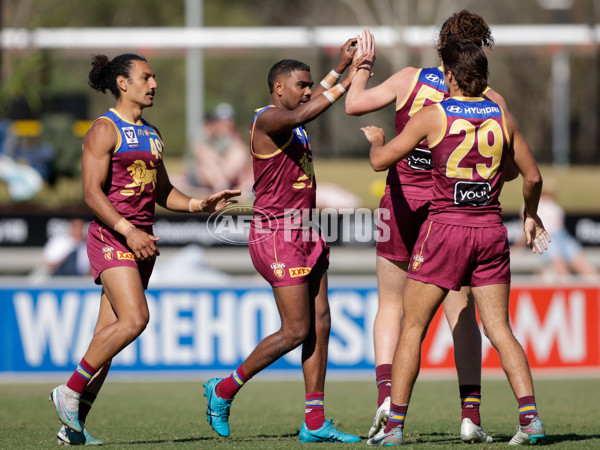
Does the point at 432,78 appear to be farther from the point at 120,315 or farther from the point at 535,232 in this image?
the point at 120,315

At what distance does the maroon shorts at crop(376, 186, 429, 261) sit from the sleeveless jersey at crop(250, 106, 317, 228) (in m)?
0.54

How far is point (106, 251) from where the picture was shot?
19.7 ft

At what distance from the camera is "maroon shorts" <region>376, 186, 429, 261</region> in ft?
20.6

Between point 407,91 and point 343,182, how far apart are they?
→ 50.1 feet

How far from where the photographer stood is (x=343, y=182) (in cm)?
2122

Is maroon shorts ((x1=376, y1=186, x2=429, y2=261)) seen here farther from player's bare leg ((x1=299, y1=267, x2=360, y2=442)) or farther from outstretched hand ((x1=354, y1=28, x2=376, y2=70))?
outstretched hand ((x1=354, y1=28, x2=376, y2=70))

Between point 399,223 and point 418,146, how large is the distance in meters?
0.53

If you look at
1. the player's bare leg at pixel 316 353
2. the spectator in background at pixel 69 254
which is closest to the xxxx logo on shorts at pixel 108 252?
the player's bare leg at pixel 316 353

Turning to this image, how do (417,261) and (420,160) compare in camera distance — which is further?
(420,160)

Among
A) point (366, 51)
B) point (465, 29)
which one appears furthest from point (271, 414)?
point (465, 29)

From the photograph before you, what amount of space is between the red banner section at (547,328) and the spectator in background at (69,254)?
6.09 meters

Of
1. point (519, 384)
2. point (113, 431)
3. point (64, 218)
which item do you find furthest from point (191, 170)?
point (519, 384)

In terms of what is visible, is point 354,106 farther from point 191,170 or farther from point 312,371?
point 191,170

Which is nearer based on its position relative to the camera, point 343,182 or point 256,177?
point 256,177
